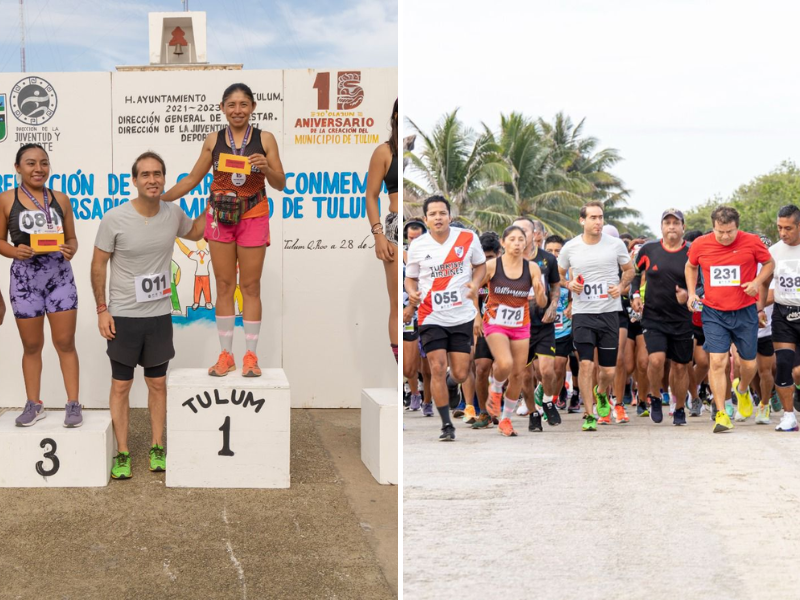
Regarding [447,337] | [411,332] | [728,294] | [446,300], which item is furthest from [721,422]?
[411,332]

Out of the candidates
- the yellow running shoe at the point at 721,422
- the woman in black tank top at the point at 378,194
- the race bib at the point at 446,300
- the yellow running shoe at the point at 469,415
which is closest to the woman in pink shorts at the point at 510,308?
the race bib at the point at 446,300

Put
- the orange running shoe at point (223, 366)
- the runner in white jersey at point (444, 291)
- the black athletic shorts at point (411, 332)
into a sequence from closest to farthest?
the orange running shoe at point (223, 366) < the runner in white jersey at point (444, 291) < the black athletic shorts at point (411, 332)

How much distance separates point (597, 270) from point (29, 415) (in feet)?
15.9

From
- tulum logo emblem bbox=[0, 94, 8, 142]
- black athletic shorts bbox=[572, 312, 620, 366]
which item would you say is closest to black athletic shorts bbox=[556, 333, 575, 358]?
black athletic shorts bbox=[572, 312, 620, 366]

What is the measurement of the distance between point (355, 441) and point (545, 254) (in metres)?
2.37

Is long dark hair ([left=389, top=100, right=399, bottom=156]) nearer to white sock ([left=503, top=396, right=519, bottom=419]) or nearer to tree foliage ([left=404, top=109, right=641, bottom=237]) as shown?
white sock ([left=503, top=396, right=519, bottom=419])

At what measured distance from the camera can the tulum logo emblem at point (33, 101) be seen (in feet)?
29.8

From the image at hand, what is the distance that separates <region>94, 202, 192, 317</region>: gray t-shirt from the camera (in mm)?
6551

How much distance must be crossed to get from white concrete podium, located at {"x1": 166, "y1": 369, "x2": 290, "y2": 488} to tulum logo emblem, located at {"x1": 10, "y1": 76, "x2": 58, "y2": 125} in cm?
383

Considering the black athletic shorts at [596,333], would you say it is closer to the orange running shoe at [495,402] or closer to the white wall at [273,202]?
the orange running shoe at [495,402]

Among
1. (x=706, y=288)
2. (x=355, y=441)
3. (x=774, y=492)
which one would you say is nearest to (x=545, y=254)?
(x=706, y=288)

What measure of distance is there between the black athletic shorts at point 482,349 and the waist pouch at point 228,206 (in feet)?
10.0

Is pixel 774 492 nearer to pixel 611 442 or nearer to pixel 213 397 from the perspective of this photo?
pixel 611 442

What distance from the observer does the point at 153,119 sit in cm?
912
